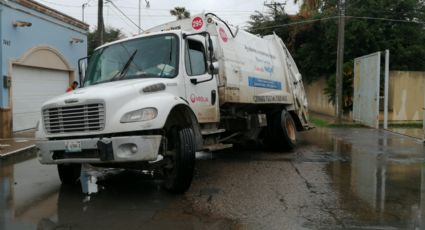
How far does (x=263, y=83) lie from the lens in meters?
11.1

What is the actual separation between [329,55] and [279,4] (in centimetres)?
1021

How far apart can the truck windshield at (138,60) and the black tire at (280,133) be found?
15.2 feet

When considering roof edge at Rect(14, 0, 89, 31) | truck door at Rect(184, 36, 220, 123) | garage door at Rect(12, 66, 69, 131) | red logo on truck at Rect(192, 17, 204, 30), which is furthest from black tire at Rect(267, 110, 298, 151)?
roof edge at Rect(14, 0, 89, 31)

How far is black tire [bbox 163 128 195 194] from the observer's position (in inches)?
270

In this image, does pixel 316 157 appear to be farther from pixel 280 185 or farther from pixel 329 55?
pixel 329 55

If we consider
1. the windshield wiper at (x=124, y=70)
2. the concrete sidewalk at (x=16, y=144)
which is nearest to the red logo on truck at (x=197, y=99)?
the windshield wiper at (x=124, y=70)

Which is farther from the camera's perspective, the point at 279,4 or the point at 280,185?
the point at 279,4

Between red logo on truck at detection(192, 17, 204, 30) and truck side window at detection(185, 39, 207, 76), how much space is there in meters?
1.34

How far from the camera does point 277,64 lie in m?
12.5

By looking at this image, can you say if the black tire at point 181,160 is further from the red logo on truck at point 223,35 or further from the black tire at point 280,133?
the black tire at point 280,133

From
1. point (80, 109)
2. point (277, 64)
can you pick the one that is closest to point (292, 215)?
point (80, 109)

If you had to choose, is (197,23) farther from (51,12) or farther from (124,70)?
(51,12)

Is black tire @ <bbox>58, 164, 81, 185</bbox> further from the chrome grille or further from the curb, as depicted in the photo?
the curb

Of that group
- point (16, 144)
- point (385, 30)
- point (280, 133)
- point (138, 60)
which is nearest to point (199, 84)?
point (138, 60)
